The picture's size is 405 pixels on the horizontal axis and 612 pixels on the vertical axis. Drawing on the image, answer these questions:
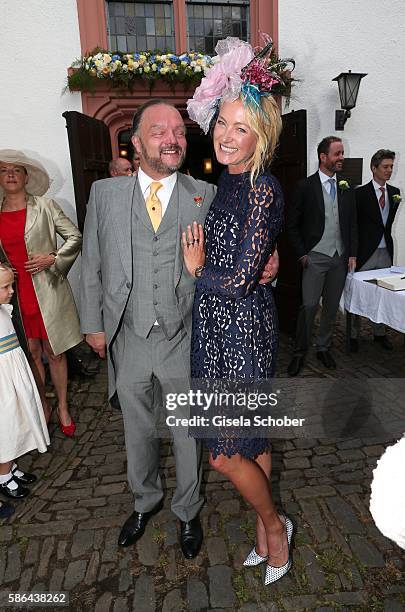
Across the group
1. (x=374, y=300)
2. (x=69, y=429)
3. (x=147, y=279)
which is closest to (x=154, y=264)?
(x=147, y=279)

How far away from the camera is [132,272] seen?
2219mm

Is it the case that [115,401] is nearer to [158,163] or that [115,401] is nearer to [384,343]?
[158,163]

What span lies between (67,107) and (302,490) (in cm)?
528

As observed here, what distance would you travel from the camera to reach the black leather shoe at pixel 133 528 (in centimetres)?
Answer: 249

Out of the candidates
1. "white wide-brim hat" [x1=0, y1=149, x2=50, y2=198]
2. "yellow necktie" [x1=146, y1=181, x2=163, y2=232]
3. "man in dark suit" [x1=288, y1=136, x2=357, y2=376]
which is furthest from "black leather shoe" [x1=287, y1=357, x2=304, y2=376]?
"white wide-brim hat" [x1=0, y1=149, x2=50, y2=198]

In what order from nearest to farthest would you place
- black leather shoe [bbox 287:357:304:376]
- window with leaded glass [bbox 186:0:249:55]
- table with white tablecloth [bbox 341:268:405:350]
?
table with white tablecloth [bbox 341:268:405:350]
black leather shoe [bbox 287:357:304:376]
window with leaded glass [bbox 186:0:249:55]

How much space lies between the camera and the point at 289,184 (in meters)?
5.36

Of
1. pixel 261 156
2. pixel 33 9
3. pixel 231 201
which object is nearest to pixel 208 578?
pixel 231 201

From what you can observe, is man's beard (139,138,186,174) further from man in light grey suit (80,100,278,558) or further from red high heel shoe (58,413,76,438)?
red high heel shoe (58,413,76,438)

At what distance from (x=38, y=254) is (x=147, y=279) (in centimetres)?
158

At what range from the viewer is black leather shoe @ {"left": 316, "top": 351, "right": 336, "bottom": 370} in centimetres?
477

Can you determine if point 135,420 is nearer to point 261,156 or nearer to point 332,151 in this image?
point 261,156

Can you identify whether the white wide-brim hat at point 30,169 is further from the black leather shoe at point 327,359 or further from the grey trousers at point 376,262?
the grey trousers at point 376,262

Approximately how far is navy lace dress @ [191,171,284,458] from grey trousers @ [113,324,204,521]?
0.64ft
